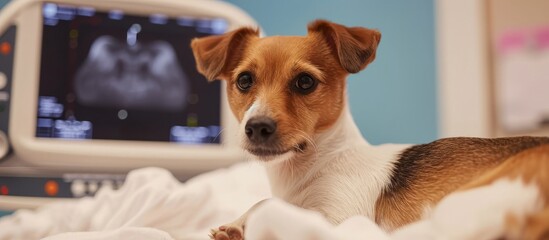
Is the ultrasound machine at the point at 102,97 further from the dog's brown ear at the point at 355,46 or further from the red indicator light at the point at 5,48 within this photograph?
the dog's brown ear at the point at 355,46

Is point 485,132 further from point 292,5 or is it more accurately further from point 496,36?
point 292,5

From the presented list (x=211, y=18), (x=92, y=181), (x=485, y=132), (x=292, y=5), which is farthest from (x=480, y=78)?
(x=92, y=181)

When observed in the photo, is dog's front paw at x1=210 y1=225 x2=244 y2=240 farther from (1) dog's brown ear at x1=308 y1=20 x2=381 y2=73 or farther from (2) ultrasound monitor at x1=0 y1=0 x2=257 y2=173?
(2) ultrasound monitor at x1=0 y1=0 x2=257 y2=173

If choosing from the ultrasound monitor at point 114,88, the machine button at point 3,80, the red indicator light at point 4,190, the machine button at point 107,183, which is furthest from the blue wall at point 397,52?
the red indicator light at point 4,190

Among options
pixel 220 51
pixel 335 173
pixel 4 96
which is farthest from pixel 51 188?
pixel 335 173

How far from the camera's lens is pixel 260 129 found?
65 centimetres

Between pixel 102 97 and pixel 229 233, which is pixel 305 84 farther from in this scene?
pixel 102 97

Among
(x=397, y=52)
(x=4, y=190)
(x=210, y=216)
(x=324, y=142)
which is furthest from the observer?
(x=397, y=52)

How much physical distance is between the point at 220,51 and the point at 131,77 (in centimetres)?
99

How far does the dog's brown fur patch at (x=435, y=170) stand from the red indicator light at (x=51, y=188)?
1177mm

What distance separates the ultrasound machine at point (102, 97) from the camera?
1533 mm

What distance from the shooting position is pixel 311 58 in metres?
0.70

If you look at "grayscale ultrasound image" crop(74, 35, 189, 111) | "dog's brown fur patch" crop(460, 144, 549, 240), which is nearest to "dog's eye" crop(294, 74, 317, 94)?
"dog's brown fur patch" crop(460, 144, 549, 240)

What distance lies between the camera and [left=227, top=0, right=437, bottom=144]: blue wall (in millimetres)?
1832
